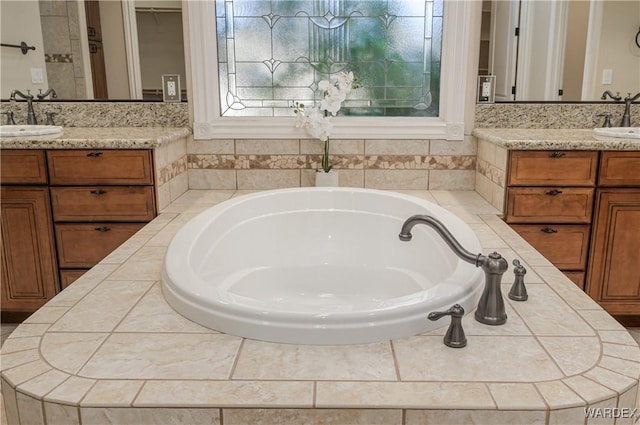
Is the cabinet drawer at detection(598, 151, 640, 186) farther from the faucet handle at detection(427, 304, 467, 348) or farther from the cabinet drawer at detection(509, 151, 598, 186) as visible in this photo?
the faucet handle at detection(427, 304, 467, 348)

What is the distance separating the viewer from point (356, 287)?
2.67 meters

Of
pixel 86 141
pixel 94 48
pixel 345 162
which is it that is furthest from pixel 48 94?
pixel 345 162

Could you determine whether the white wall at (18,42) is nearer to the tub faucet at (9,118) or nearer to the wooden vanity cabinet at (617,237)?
the tub faucet at (9,118)

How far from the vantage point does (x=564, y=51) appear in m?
3.13

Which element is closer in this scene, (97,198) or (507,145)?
(507,145)

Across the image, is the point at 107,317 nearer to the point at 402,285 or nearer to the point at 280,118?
the point at 402,285

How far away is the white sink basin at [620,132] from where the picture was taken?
2.73m

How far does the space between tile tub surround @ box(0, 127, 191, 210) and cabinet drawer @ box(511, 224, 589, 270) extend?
1.73m

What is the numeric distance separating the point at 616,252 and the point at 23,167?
2914 millimetres

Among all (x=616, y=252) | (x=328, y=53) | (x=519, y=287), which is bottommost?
(x=616, y=252)

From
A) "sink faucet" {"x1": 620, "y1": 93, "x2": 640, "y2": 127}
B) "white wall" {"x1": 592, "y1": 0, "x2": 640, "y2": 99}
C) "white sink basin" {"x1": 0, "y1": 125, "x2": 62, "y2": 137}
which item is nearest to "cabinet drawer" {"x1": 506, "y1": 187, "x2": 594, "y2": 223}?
"sink faucet" {"x1": 620, "y1": 93, "x2": 640, "y2": 127}

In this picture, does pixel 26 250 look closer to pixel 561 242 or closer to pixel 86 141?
pixel 86 141

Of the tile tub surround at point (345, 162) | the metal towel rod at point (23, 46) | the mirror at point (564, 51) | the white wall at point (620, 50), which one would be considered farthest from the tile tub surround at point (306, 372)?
the metal towel rod at point (23, 46)

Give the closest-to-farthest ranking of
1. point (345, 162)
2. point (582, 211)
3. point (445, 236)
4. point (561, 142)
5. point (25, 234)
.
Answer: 1. point (445, 236)
2. point (561, 142)
3. point (582, 211)
4. point (25, 234)
5. point (345, 162)
